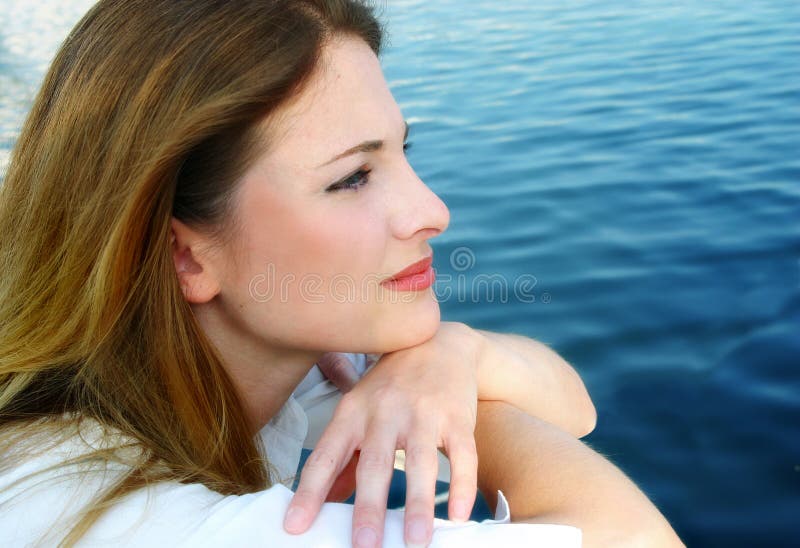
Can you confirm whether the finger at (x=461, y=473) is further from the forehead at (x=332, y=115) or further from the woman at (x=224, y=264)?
the forehead at (x=332, y=115)

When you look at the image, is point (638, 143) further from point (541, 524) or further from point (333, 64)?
point (541, 524)

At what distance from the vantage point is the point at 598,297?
3.71m

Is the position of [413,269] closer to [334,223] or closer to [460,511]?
[334,223]

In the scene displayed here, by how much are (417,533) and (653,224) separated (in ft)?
10.8

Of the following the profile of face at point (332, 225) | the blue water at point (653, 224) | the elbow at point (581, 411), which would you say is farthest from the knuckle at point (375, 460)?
the blue water at point (653, 224)

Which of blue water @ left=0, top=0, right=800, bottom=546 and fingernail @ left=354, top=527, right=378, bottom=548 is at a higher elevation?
fingernail @ left=354, top=527, right=378, bottom=548

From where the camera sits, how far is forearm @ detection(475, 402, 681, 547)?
1.47 metres

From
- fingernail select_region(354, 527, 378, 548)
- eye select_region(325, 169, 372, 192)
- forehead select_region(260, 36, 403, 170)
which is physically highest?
forehead select_region(260, 36, 403, 170)

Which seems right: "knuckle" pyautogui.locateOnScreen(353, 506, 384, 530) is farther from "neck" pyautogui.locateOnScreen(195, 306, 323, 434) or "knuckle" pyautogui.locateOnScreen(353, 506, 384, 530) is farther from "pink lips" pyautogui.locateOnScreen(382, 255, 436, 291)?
"neck" pyautogui.locateOnScreen(195, 306, 323, 434)

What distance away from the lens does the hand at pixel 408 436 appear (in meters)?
1.36

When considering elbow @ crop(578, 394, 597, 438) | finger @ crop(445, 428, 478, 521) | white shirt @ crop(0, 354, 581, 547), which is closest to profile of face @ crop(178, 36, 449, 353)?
finger @ crop(445, 428, 478, 521)

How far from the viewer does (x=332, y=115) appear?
71.6 inches

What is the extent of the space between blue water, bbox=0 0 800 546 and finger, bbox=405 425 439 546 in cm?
123

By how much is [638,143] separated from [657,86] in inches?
52.9
